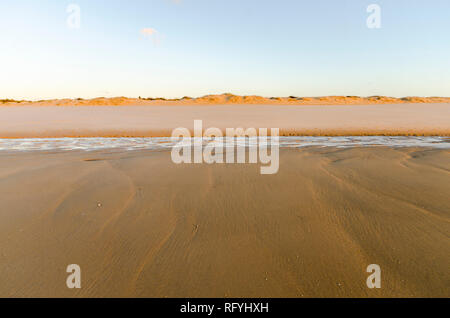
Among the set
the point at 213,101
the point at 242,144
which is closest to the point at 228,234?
the point at 242,144

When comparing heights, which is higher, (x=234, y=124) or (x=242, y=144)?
(x=234, y=124)

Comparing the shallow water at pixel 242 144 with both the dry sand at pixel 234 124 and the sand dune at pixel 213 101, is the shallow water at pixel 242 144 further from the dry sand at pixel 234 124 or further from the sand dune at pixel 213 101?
the sand dune at pixel 213 101

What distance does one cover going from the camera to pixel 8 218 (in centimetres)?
240

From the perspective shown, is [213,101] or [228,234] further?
[213,101]

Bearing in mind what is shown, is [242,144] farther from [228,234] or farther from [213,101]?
[213,101]

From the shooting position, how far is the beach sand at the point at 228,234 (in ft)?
5.01

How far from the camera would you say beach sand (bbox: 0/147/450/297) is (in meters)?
1.53

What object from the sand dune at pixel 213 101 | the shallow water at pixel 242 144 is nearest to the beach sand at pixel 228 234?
the shallow water at pixel 242 144

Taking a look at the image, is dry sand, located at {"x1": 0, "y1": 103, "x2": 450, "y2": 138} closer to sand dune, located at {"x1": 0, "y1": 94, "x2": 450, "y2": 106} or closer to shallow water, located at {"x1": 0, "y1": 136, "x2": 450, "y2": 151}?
shallow water, located at {"x1": 0, "y1": 136, "x2": 450, "y2": 151}

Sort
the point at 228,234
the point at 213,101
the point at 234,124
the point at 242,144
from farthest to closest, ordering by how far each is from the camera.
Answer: the point at 213,101
the point at 234,124
the point at 242,144
the point at 228,234

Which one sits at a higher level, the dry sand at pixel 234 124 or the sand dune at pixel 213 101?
the sand dune at pixel 213 101

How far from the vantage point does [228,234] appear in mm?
2086
